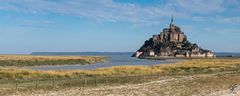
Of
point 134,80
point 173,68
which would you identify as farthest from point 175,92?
point 173,68

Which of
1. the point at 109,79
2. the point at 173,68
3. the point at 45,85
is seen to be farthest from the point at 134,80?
the point at 173,68

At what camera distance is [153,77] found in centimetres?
6044

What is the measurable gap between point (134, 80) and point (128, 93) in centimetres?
1691

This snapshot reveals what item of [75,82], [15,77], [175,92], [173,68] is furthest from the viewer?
[173,68]

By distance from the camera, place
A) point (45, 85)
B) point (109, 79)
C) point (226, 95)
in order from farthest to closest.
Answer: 1. point (109, 79)
2. point (45, 85)
3. point (226, 95)

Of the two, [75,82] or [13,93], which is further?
[75,82]

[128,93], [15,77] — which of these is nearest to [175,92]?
[128,93]

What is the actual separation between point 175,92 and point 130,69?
121 feet

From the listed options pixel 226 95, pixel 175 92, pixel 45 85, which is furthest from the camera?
pixel 45 85

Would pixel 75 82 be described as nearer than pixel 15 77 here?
Yes

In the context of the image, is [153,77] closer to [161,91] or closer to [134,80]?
[134,80]

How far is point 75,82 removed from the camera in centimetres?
5041

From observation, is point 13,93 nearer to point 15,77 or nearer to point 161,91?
point 161,91

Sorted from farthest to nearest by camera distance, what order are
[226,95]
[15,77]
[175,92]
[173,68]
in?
[173,68] < [15,77] < [175,92] < [226,95]
